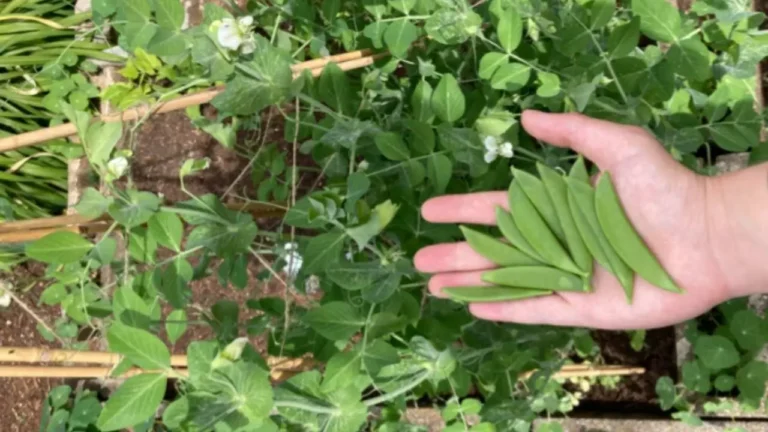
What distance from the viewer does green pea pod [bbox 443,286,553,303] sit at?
1276mm

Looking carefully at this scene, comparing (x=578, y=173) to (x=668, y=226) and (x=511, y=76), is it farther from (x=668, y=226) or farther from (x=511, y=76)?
(x=511, y=76)

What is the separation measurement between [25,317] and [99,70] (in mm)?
936

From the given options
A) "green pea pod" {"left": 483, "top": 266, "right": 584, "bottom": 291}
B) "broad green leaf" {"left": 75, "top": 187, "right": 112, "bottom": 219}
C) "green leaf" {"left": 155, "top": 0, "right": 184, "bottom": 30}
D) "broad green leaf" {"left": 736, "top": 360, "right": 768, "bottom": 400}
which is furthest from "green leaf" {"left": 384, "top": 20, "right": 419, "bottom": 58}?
"broad green leaf" {"left": 736, "top": 360, "right": 768, "bottom": 400}

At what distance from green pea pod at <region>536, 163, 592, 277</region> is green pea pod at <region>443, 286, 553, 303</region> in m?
0.09

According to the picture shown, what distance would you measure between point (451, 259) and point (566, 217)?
25 cm

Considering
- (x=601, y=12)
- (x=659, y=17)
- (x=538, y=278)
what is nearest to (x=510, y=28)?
(x=601, y=12)

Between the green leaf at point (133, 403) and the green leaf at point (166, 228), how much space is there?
0.32m

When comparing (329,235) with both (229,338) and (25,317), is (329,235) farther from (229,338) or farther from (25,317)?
(25,317)

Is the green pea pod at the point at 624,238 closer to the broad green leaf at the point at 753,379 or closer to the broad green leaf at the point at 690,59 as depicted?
the broad green leaf at the point at 690,59

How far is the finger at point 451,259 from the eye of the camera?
1349mm

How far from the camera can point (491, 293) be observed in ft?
4.20

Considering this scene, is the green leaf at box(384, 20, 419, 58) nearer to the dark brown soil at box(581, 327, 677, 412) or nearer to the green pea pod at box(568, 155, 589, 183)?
the green pea pod at box(568, 155, 589, 183)

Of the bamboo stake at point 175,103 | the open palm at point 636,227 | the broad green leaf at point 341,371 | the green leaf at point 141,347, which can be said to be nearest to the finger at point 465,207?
the open palm at point 636,227

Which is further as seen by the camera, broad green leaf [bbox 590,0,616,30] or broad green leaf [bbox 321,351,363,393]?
broad green leaf [bbox 590,0,616,30]
